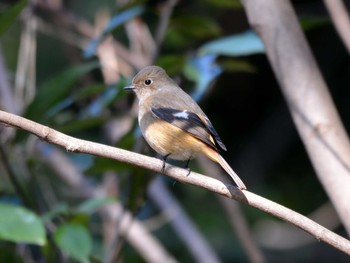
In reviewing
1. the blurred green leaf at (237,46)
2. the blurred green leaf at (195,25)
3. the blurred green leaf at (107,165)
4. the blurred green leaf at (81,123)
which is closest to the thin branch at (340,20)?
the blurred green leaf at (237,46)

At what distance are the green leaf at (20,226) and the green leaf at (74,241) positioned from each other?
197 mm

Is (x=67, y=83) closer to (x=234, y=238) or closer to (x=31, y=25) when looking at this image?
(x=31, y=25)

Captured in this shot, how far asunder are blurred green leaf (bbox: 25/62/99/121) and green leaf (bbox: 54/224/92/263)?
66 cm

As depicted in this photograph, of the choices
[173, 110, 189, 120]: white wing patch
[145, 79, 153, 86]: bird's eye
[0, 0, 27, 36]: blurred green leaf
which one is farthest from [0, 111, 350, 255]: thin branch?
[145, 79, 153, 86]: bird's eye

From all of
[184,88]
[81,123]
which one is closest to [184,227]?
[184,88]

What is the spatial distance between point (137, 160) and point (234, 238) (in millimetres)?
2917

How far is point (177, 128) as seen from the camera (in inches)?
118

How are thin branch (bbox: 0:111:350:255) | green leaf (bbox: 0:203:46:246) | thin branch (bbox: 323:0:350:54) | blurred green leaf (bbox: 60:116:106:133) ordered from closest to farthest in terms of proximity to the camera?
1. thin branch (bbox: 0:111:350:255)
2. green leaf (bbox: 0:203:46:246)
3. thin branch (bbox: 323:0:350:54)
4. blurred green leaf (bbox: 60:116:106:133)

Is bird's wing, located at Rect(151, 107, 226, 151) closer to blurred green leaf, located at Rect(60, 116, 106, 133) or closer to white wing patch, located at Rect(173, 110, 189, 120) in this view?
white wing patch, located at Rect(173, 110, 189, 120)

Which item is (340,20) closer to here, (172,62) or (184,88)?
(172,62)

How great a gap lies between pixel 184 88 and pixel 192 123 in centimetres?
120

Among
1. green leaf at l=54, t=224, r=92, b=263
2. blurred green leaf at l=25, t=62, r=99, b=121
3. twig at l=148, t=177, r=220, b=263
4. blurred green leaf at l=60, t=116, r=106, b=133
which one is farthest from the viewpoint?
twig at l=148, t=177, r=220, b=263

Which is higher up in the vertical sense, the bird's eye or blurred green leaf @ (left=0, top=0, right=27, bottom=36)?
blurred green leaf @ (left=0, top=0, right=27, bottom=36)

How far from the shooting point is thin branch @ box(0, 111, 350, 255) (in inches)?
76.7
